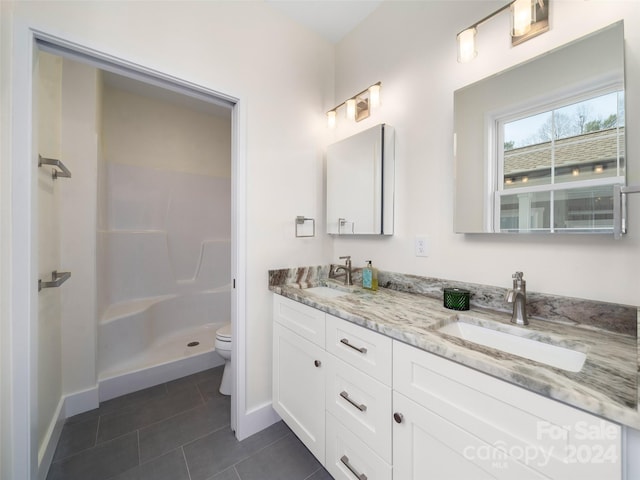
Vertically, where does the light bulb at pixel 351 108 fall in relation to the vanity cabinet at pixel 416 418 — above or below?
above

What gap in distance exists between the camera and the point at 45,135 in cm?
Result: 139

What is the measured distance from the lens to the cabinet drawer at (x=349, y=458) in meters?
0.98

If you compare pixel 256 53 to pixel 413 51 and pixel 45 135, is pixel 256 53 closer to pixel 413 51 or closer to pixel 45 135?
pixel 413 51

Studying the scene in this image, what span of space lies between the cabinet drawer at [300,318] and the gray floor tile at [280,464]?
670 mm

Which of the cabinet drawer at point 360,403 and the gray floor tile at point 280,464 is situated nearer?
the cabinet drawer at point 360,403

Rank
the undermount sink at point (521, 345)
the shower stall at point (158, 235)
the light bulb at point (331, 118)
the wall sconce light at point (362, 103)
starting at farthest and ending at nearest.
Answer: the shower stall at point (158, 235) → the light bulb at point (331, 118) → the wall sconce light at point (362, 103) → the undermount sink at point (521, 345)

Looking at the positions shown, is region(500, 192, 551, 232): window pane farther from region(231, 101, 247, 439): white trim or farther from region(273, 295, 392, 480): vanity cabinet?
region(231, 101, 247, 439): white trim

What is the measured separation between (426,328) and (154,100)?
3.23 m

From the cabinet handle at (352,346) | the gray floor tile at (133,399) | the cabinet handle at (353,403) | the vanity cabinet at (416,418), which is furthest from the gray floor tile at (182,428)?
the cabinet handle at (352,346)

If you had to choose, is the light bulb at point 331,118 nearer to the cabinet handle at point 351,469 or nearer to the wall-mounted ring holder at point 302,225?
the wall-mounted ring holder at point 302,225

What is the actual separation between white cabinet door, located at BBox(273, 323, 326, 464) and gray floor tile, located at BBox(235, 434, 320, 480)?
0.38ft

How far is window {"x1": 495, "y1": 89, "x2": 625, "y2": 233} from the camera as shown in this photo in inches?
34.5

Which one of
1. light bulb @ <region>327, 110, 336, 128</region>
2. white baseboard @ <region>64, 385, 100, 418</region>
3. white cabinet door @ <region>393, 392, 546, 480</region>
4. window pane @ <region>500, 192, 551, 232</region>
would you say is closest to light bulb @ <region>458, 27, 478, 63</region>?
window pane @ <region>500, 192, 551, 232</region>

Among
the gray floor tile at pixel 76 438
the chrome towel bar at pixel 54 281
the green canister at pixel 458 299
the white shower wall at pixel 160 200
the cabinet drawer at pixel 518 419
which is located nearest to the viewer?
the cabinet drawer at pixel 518 419
